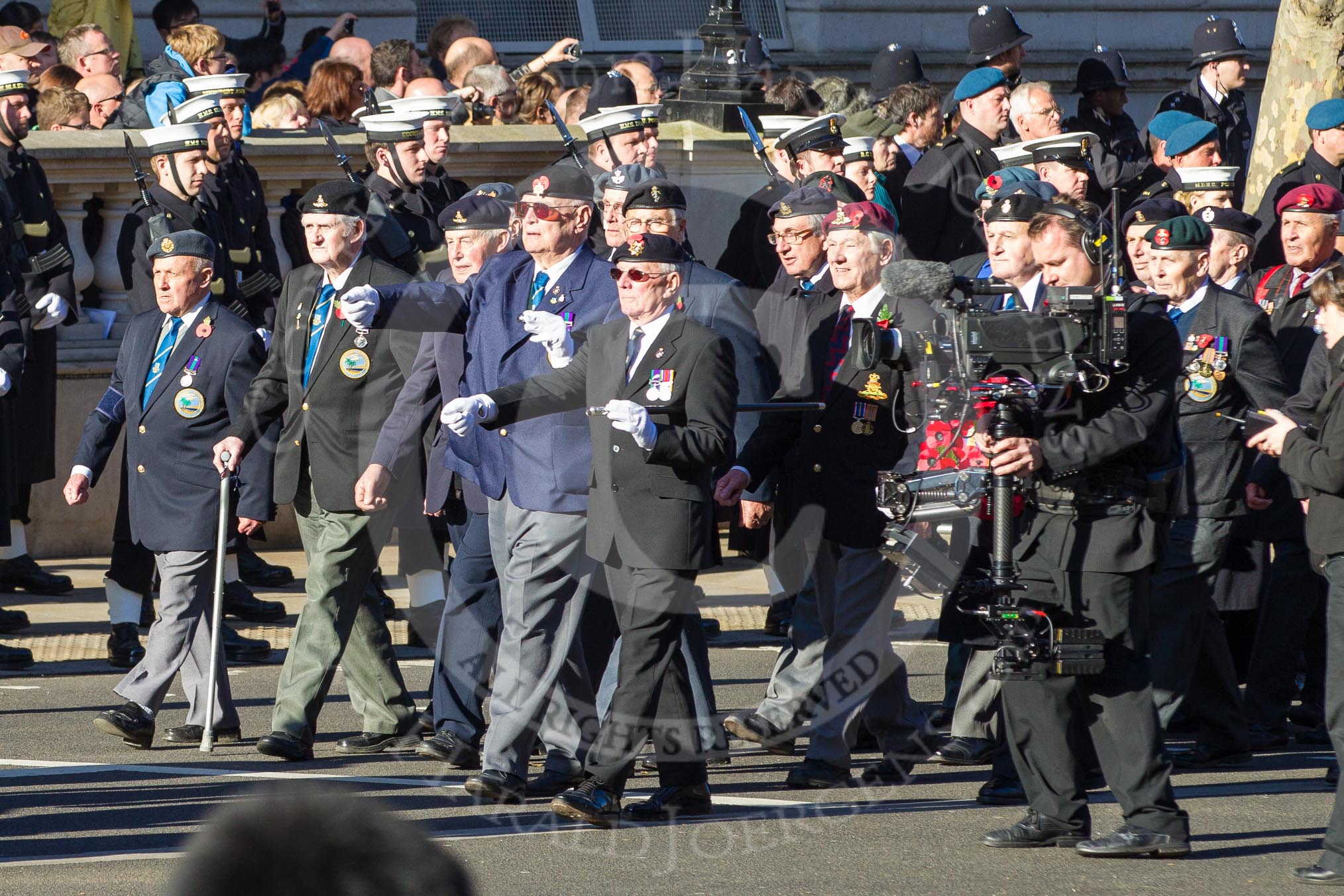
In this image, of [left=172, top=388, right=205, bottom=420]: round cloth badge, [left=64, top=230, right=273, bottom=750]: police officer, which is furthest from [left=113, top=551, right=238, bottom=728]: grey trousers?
[left=172, top=388, right=205, bottom=420]: round cloth badge

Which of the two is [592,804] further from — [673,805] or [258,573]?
[258,573]

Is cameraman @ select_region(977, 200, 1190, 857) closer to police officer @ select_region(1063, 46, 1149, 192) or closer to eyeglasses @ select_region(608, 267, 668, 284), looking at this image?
eyeglasses @ select_region(608, 267, 668, 284)

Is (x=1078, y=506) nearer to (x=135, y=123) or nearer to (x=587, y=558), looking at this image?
(x=587, y=558)

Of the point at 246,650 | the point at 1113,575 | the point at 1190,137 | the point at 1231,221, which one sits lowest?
the point at 246,650

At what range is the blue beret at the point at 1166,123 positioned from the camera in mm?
11055

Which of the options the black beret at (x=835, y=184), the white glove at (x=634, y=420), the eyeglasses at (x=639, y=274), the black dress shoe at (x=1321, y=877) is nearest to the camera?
the black dress shoe at (x=1321, y=877)

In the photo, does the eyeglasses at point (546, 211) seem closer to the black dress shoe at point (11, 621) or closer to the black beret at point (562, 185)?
the black beret at point (562, 185)

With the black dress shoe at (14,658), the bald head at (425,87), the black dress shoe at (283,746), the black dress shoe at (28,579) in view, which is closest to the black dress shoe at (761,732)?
the black dress shoe at (283,746)

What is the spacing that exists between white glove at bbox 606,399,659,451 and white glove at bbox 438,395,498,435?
0.48 m

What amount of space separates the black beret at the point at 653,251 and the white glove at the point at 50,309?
4.09m

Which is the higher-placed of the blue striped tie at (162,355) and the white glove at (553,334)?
the white glove at (553,334)

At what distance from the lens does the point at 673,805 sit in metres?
6.47

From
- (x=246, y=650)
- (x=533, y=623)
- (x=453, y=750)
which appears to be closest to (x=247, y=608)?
(x=246, y=650)

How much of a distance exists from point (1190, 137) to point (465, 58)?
5.14 meters
